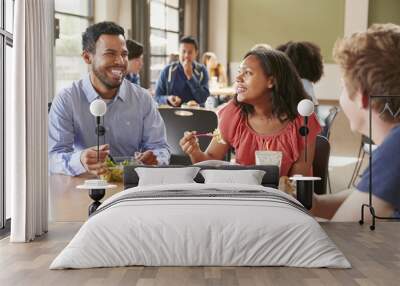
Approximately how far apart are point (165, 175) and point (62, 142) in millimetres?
734

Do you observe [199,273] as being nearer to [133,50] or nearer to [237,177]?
[237,177]

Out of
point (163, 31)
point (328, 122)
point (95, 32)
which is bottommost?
point (328, 122)

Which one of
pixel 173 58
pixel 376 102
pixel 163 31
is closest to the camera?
pixel 376 102

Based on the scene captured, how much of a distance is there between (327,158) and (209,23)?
11.5ft

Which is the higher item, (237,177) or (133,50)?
(133,50)

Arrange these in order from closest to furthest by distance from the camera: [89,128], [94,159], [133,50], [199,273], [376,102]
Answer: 1. [199,273]
2. [376,102]
3. [94,159]
4. [89,128]
5. [133,50]

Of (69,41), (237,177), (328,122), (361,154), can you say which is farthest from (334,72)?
(69,41)

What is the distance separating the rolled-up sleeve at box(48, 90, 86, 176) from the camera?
5.09 m

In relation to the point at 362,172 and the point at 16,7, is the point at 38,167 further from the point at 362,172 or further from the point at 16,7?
the point at 362,172

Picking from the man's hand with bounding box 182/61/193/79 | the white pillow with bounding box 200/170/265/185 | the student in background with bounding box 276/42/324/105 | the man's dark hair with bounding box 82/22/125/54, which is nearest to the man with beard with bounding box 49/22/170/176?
the man's dark hair with bounding box 82/22/125/54

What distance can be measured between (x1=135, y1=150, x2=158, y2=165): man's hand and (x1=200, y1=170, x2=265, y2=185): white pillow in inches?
16.6

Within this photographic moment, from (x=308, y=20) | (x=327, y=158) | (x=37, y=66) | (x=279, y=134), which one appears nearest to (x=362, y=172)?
(x=327, y=158)

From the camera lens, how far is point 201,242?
12.4 ft

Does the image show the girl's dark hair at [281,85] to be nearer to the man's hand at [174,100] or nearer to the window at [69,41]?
the man's hand at [174,100]
